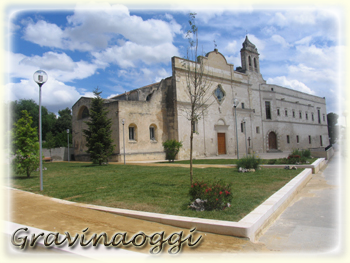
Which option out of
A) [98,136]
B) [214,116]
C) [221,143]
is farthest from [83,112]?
[221,143]

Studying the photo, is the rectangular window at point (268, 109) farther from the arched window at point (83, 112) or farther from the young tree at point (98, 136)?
the young tree at point (98, 136)

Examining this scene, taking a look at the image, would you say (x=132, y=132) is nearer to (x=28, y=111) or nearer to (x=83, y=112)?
(x=83, y=112)

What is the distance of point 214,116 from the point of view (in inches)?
1292

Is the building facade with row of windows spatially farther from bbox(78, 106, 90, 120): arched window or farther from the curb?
the curb

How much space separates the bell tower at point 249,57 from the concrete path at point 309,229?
118 feet

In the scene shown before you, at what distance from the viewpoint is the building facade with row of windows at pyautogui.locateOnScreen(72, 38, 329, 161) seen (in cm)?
2603

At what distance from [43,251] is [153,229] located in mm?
2001

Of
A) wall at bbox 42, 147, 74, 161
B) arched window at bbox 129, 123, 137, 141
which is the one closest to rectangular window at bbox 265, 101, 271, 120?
arched window at bbox 129, 123, 137, 141

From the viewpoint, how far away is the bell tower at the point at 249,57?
40.5m

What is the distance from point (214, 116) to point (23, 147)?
24374 mm

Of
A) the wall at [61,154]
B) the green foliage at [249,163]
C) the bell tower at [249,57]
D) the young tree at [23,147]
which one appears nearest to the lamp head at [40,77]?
the young tree at [23,147]

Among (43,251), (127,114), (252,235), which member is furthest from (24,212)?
(127,114)

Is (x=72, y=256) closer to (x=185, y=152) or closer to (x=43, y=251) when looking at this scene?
(x=43, y=251)

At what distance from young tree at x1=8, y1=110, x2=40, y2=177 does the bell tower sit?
116ft
